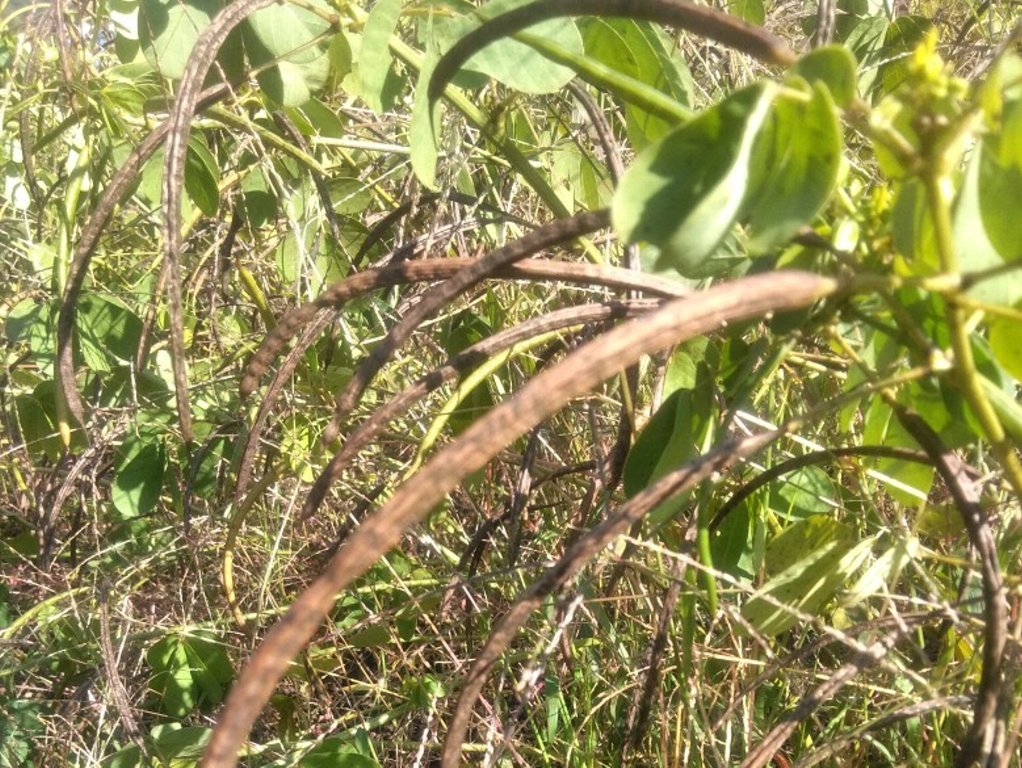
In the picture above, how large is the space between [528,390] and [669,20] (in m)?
0.25

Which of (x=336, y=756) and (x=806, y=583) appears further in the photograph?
(x=336, y=756)

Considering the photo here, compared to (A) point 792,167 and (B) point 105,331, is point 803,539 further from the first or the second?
(B) point 105,331

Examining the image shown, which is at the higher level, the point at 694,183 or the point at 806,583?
the point at 694,183

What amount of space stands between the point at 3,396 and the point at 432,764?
0.80 meters

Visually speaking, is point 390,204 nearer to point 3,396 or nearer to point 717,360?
point 3,396

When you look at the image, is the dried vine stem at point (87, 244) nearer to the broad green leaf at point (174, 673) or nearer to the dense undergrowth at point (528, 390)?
the dense undergrowth at point (528, 390)

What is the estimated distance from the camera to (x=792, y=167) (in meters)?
0.42

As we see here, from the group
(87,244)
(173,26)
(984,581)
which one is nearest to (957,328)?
(984,581)

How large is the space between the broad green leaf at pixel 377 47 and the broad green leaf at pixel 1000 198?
0.45 meters

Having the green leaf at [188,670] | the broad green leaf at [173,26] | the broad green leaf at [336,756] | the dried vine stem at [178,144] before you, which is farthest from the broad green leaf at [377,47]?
the green leaf at [188,670]

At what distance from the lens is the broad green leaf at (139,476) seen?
4.29 ft

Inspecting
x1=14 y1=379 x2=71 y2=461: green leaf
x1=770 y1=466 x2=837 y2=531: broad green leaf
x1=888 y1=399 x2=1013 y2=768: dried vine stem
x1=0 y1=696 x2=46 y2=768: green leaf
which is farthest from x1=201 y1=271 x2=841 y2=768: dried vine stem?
x1=14 y1=379 x2=71 y2=461: green leaf

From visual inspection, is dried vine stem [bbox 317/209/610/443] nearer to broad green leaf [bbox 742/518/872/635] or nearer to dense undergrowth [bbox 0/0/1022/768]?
dense undergrowth [bbox 0/0/1022/768]

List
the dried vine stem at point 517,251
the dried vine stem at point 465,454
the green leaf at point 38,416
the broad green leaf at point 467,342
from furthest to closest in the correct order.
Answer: the green leaf at point 38,416
the broad green leaf at point 467,342
the dried vine stem at point 517,251
the dried vine stem at point 465,454
